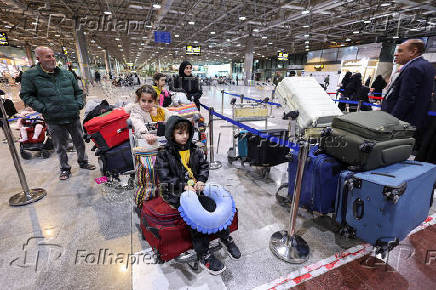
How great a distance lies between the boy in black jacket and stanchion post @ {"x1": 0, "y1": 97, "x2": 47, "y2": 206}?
220 cm

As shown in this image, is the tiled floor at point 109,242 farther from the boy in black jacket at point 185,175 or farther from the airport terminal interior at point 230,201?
the boy in black jacket at point 185,175

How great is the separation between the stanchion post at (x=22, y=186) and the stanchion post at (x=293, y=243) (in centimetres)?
313

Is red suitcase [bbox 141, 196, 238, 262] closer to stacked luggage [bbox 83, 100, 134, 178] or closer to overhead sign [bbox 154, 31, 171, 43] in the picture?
stacked luggage [bbox 83, 100, 134, 178]

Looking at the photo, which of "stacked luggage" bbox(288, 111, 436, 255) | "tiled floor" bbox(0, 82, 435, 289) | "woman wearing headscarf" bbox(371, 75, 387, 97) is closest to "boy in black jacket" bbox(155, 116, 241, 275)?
"tiled floor" bbox(0, 82, 435, 289)

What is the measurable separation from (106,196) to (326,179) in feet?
9.20

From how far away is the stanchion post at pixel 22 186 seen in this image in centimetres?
281

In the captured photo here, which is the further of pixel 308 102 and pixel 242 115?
pixel 242 115

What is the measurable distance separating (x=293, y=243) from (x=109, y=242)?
1.83 metres

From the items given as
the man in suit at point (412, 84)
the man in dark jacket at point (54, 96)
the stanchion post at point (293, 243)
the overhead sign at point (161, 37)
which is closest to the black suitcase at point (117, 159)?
the man in dark jacket at point (54, 96)

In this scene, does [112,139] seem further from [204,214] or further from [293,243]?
[293,243]

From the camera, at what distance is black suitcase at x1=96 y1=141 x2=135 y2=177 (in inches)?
114

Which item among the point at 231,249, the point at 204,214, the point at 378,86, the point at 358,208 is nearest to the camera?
the point at 204,214

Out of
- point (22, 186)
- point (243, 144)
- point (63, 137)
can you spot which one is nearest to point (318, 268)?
point (243, 144)

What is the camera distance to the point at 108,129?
2854mm
